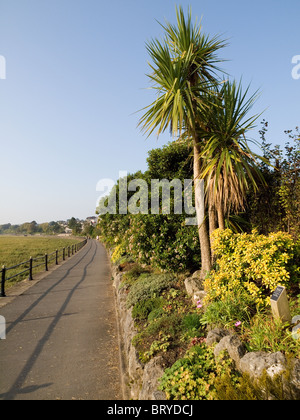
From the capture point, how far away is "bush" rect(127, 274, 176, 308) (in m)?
6.55

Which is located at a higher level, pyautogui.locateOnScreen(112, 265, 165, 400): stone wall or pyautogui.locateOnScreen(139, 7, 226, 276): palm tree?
pyautogui.locateOnScreen(139, 7, 226, 276): palm tree

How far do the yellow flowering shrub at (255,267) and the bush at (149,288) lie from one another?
1.98m

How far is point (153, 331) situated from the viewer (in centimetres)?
478

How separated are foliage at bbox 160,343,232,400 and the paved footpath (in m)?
1.27

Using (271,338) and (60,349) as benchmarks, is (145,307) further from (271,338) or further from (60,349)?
(271,338)

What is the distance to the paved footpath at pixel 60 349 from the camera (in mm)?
4180

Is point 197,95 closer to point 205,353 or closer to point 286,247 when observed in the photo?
point 286,247

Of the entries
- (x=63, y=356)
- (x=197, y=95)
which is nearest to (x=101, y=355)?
(x=63, y=356)

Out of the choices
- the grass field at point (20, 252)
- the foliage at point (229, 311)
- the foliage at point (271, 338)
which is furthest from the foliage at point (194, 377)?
the grass field at point (20, 252)

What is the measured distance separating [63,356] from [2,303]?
15.3 feet

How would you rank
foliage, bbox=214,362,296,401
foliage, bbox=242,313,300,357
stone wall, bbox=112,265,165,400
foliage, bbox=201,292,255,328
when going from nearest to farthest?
1. foliage, bbox=214,362,296,401
2. foliage, bbox=242,313,300,357
3. stone wall, bbox=112,265,165,400
4. foliage, bbox=201,292,255,328

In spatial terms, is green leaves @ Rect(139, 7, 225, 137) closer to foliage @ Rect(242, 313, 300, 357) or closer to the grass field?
foliage @ Rect(242, 313, 300, 357)

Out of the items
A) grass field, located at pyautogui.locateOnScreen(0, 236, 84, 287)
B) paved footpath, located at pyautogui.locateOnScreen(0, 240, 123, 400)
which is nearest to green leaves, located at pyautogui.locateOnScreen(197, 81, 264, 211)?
paved footpath, located at pyautogui.locateOnScreen(0, 240, 123, 400)
